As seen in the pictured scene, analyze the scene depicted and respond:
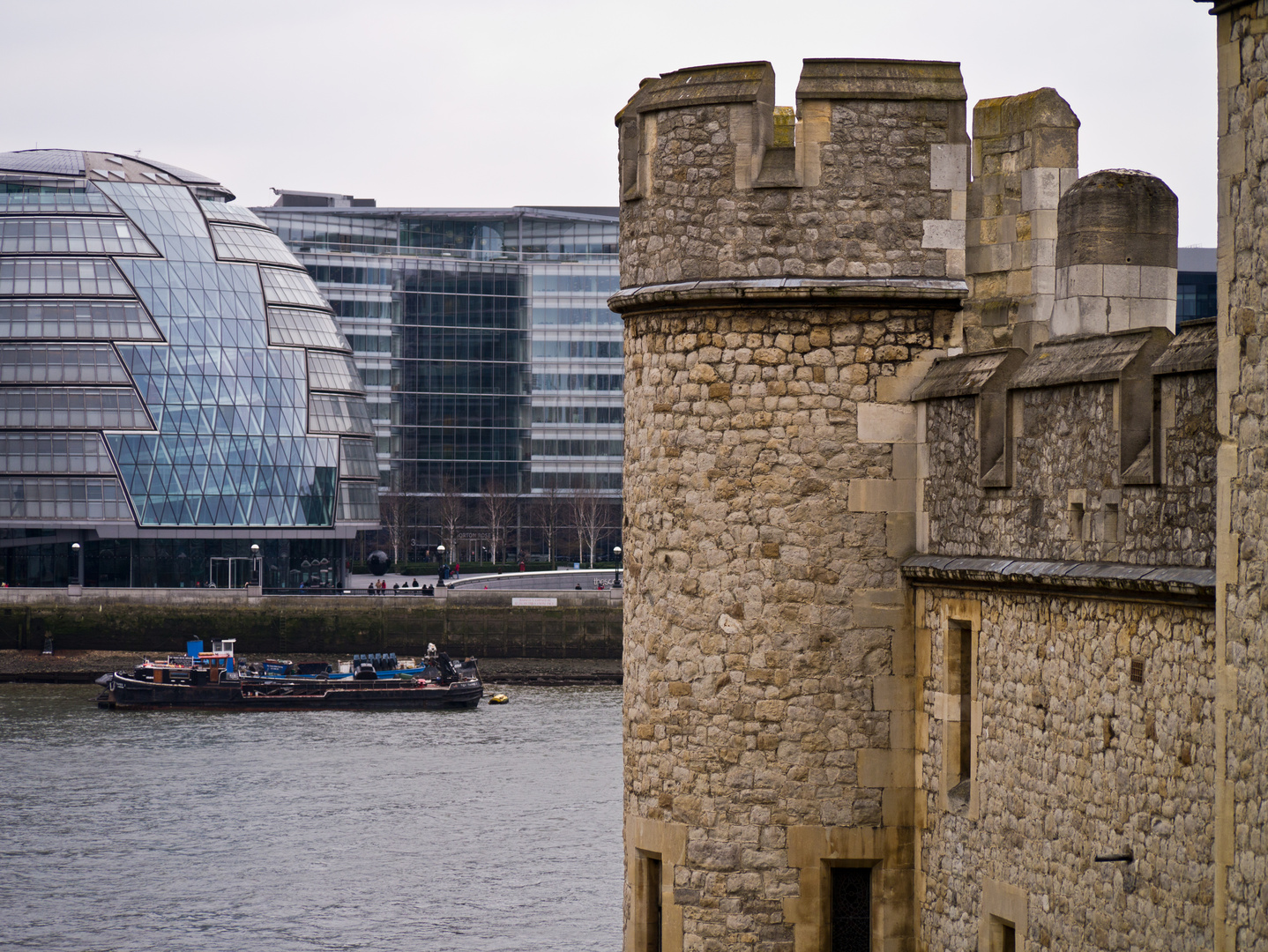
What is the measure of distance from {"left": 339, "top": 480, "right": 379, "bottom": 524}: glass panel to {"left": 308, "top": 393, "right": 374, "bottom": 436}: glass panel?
2.79 m

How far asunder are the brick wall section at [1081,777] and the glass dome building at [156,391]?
80.0 meters

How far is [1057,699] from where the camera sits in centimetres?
837

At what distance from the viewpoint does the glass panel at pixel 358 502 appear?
312 feet

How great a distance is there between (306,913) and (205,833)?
23.7 feet

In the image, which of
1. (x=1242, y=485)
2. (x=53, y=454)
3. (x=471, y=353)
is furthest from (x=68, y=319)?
(x=1242, y=485)

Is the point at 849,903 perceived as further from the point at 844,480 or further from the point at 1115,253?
the point at 1115,253

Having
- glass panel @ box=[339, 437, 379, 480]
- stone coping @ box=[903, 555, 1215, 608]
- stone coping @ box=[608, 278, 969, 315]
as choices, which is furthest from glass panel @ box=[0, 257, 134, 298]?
stone coping @ box=[903, 555, 1215, 608]

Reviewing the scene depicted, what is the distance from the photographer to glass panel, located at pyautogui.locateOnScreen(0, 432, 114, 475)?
8600 cm

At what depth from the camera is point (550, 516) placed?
356 feet

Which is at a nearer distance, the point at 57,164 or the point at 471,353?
the point at 57,164

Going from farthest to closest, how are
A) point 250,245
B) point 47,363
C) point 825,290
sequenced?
point 250,245 < point 47,363 < point 825,290

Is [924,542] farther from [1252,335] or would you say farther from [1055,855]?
[1252,335]

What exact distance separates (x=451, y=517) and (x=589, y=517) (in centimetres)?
792

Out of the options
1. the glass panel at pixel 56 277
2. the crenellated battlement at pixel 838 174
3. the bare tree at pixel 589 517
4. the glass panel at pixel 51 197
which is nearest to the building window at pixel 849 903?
the crenellated battlement at pixel 838 174
